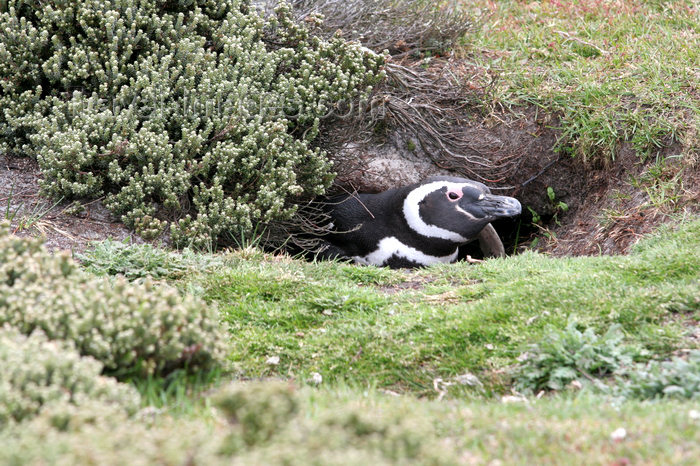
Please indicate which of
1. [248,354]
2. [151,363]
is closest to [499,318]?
[248,354]

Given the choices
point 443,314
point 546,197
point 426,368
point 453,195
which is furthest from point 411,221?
point 426,368

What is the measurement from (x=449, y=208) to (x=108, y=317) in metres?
4.74

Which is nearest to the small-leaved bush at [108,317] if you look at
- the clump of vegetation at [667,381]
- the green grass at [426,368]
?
the green grass at [426,368]

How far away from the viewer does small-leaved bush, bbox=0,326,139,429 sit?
7.82 ft

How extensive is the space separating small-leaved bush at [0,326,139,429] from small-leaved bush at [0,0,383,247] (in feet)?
10.0

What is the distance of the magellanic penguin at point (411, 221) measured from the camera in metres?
7.21

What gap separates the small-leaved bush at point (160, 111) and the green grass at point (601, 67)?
2.59 m

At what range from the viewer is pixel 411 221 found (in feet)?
24.3

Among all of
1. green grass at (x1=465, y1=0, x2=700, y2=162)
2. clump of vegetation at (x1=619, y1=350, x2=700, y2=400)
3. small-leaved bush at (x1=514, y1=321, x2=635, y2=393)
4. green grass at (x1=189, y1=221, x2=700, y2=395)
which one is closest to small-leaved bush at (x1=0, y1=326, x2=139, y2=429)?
green grass at (x1=189, y1=221, x2=700, y2=395)

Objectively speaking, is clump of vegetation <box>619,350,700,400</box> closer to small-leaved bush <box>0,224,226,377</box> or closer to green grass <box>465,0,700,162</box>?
small-leaved bush <box>0,224,226,377</box>

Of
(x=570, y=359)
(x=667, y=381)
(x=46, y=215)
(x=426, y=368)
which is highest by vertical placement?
(x=667, y=381)

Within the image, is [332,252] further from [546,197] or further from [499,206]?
[546,197]

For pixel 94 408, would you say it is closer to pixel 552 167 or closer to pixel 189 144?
pixel 189 144

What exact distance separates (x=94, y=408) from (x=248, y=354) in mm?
2005
